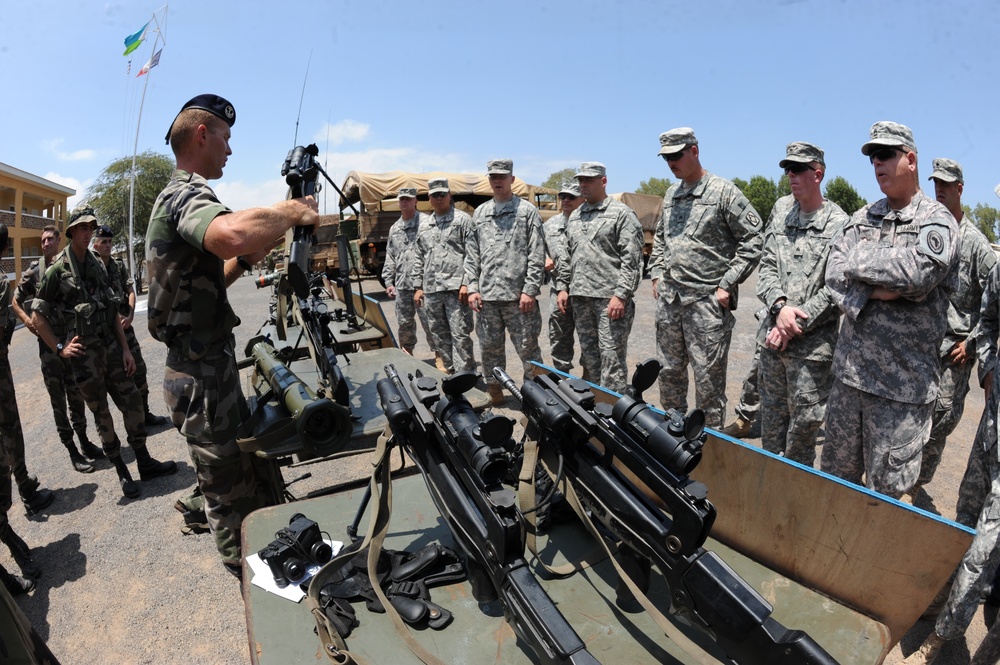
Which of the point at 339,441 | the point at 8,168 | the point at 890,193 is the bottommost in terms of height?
the point at 339,441

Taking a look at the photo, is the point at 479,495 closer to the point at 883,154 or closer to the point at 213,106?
the point at 213,106

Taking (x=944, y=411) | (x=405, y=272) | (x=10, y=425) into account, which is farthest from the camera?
(x=405, y=272)

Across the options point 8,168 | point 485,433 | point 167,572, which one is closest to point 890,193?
point 485,433

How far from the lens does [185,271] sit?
2477 mm

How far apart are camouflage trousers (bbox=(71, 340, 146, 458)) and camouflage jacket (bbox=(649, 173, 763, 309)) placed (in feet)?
14.5

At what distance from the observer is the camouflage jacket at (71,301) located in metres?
4.40

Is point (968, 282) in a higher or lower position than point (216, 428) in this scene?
higher

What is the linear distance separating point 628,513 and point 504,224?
4361mm

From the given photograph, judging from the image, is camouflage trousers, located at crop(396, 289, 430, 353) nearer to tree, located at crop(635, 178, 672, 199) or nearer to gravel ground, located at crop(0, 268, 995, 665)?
gravel ground, located at crop(0, 268, 995, 665)

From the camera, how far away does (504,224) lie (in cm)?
581

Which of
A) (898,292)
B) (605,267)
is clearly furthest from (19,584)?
(898,292)

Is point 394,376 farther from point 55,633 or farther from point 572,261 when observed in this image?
point 572,261

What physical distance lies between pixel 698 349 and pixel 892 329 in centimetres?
161

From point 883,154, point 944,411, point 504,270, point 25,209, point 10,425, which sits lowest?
point 10,425
